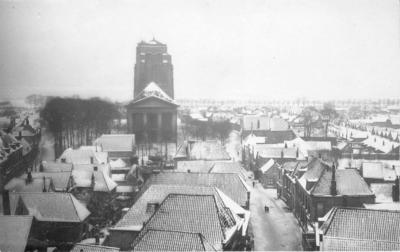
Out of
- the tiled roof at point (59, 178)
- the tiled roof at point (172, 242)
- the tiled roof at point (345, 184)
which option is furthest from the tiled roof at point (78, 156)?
the tiled roof at point (172, 242)

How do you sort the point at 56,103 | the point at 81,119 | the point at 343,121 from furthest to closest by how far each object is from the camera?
the point at 343,121 → the point at 81,119 → the point at 56,103

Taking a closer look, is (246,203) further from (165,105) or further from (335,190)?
(165,105)

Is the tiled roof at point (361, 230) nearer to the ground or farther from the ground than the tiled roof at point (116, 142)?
nearer to the ground

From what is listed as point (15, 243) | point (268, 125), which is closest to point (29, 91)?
point (15, 243)

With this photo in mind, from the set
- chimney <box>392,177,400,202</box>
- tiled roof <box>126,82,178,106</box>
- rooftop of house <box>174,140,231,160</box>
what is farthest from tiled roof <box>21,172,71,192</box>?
chimney <box>392,177,400,202</box>

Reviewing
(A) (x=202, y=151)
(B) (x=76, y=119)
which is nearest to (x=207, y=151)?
(A) (x=202, y=151)

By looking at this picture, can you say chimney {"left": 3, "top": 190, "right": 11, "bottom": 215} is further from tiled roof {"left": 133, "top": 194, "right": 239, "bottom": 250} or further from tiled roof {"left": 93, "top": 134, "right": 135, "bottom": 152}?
tiled roof {"left": 93, "top": 134, "right": 135, "bottom": 152}

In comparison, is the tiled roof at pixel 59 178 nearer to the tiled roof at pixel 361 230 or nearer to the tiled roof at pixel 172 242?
the tiled roof at pixel 172 242
